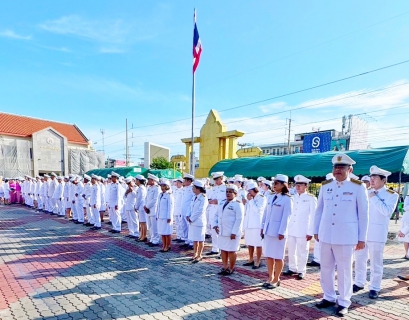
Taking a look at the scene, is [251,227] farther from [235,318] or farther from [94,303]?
[94,303]

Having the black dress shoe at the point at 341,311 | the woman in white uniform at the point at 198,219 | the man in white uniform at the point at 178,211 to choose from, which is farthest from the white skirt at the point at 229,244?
the man in white uniform at the point at 178,211

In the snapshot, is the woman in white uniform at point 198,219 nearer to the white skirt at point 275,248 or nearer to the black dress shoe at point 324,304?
the white skirt at point 275,248

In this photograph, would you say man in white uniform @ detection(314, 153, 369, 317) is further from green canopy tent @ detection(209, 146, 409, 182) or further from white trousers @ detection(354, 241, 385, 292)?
green canopy tent @ detection(209, 146, 409, 182)

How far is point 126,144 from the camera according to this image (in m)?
38.8

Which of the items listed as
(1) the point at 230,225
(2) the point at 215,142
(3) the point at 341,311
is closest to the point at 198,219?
(1) the point at 230,225

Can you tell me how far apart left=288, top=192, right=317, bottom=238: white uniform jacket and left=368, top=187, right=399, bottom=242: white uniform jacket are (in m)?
1.00

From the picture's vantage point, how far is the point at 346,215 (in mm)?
3645

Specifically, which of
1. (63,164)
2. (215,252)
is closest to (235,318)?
(215,252)

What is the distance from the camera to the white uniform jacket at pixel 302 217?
5129mm

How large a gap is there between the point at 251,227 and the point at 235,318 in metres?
2.65

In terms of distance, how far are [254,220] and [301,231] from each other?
1.16 m

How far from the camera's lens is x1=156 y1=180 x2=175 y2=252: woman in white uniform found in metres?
6.83

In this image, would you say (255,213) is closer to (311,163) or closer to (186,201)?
(186,201)

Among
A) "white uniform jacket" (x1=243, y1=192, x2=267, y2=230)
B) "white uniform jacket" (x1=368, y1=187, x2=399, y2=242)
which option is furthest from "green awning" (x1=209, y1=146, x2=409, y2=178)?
"white uniform jacket" (x1=243, y1=192, x2=267, y2=230)
